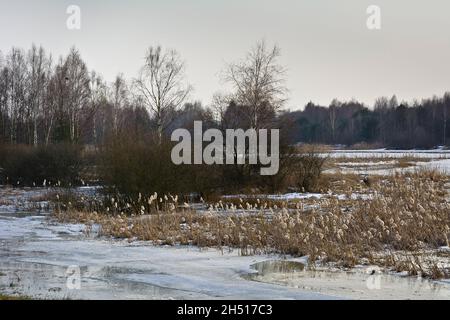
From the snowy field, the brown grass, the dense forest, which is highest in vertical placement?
the dense forest

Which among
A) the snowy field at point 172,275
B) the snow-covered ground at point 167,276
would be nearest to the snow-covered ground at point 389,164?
the snowy field at point 172,275

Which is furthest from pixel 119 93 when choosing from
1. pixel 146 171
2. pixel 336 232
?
pixel 336 232

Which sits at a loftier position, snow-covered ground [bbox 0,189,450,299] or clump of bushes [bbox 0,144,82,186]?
clump of bushes [bbox 0,144,82,186]

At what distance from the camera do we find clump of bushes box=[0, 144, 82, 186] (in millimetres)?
30312

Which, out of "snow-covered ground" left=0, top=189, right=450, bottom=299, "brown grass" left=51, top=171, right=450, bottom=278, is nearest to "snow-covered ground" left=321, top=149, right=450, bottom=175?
"brown grass" left=51, top=171, right=450, bottom=278

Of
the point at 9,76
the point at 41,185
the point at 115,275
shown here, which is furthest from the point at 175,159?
the point at 9,76

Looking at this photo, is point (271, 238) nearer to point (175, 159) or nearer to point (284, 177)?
point (175, 159)

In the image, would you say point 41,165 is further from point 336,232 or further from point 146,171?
point 336,232

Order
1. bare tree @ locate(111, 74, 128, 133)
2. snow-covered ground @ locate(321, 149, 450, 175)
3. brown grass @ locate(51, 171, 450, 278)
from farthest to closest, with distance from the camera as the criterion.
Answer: bare tree @ locate(111, 74, 128, 133) → snow-covered ground @ locate(321, 149, 450, 175) → brown grass @ locate(51, 171, 450, 278)

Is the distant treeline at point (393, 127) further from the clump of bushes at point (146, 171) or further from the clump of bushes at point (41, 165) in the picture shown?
the clump of bushes at point (146, 171)

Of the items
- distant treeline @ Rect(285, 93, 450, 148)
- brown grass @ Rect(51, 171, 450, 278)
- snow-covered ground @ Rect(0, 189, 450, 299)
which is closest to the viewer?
snow-covered ground @ Rect(0, 189, 450, 299)

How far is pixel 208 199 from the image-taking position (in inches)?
904

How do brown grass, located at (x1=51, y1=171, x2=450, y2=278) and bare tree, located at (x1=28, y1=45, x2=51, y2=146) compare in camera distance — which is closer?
brown grass, located at (x1=51, y1=171, x2=450, y2=278)

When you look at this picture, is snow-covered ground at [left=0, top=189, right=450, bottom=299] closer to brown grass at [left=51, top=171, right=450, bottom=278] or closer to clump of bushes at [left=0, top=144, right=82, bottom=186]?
brown grass at [left=51, top=171, right=450, bottom=278]
